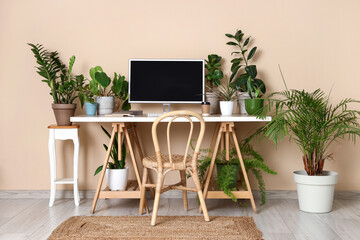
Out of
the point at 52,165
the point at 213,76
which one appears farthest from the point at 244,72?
the point at 52,165

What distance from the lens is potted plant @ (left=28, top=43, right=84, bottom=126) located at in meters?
3.49

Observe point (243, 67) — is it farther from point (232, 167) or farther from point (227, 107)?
point (232, 167)

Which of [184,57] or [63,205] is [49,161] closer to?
[63,205]

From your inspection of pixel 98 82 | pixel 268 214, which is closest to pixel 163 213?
pixel 268 214

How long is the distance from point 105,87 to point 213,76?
Answer: 91 cm

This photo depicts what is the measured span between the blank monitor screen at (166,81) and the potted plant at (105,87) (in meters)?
0.10

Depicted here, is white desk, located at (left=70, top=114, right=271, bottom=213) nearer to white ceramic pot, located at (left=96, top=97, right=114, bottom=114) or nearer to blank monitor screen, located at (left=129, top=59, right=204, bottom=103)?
white ceramic pot, located at (left=96, top=97, right=114, bottom=114)

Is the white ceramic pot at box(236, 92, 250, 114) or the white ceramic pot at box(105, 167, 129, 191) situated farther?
the white ceramic pot at box(236, 92, 250, 114)

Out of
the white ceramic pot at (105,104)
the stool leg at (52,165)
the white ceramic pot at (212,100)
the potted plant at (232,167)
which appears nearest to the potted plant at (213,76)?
the white ceramic pot at (212,100)

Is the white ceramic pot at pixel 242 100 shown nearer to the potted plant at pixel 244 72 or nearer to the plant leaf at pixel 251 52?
the potted plant at pixel 244 72

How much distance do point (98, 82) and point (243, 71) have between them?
1274mm

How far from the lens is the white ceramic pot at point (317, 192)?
3230 millimetres

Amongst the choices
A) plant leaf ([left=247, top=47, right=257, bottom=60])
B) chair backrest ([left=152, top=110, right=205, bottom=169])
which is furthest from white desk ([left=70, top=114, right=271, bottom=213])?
plant leaf ([left=247, top=47, right=257, bottom=60])

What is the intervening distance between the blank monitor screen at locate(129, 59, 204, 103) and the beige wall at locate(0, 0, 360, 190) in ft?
0.69
